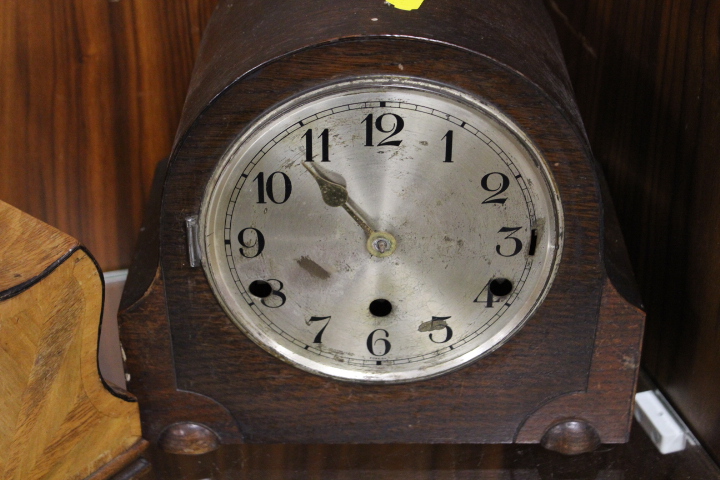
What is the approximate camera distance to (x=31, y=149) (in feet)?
5.16

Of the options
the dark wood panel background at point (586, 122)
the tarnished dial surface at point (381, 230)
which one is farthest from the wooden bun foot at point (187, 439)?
the dark wood panel background at point (586, 122)

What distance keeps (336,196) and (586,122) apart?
755 millimetres

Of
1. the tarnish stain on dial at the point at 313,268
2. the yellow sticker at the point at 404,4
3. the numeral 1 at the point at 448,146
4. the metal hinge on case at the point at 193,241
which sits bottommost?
the tarnish stain on dial at the point at 313,268

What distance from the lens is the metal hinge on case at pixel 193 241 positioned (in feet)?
3.67

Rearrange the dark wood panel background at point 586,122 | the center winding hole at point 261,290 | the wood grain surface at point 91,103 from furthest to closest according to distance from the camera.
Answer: the wood grain surface at point 91,103
the dark wood panel background at point 586,122
the center winding hole at point 261,290

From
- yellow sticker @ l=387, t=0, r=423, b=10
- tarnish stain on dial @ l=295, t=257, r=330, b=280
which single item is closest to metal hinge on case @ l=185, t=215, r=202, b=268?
tarnish stain on dial @ l=295, t=257, r=330, b=280

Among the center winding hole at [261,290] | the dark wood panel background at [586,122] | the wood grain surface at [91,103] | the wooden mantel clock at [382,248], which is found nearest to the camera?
the wooden mantel clock at [382,248]

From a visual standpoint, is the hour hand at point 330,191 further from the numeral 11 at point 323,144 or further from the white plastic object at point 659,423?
the white plastic object at point 659,423

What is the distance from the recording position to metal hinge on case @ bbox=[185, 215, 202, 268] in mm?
1118

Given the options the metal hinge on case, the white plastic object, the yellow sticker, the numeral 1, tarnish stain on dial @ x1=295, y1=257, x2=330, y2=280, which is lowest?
the white plastic object

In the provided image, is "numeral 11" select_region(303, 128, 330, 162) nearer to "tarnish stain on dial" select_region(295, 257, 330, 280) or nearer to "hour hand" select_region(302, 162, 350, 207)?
"hour hand" select_region(302, 162, 350, 207)

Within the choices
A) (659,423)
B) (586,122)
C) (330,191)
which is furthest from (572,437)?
(586,122)

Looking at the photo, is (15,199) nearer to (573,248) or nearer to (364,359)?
(364,359)

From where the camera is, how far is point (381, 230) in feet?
3.75
